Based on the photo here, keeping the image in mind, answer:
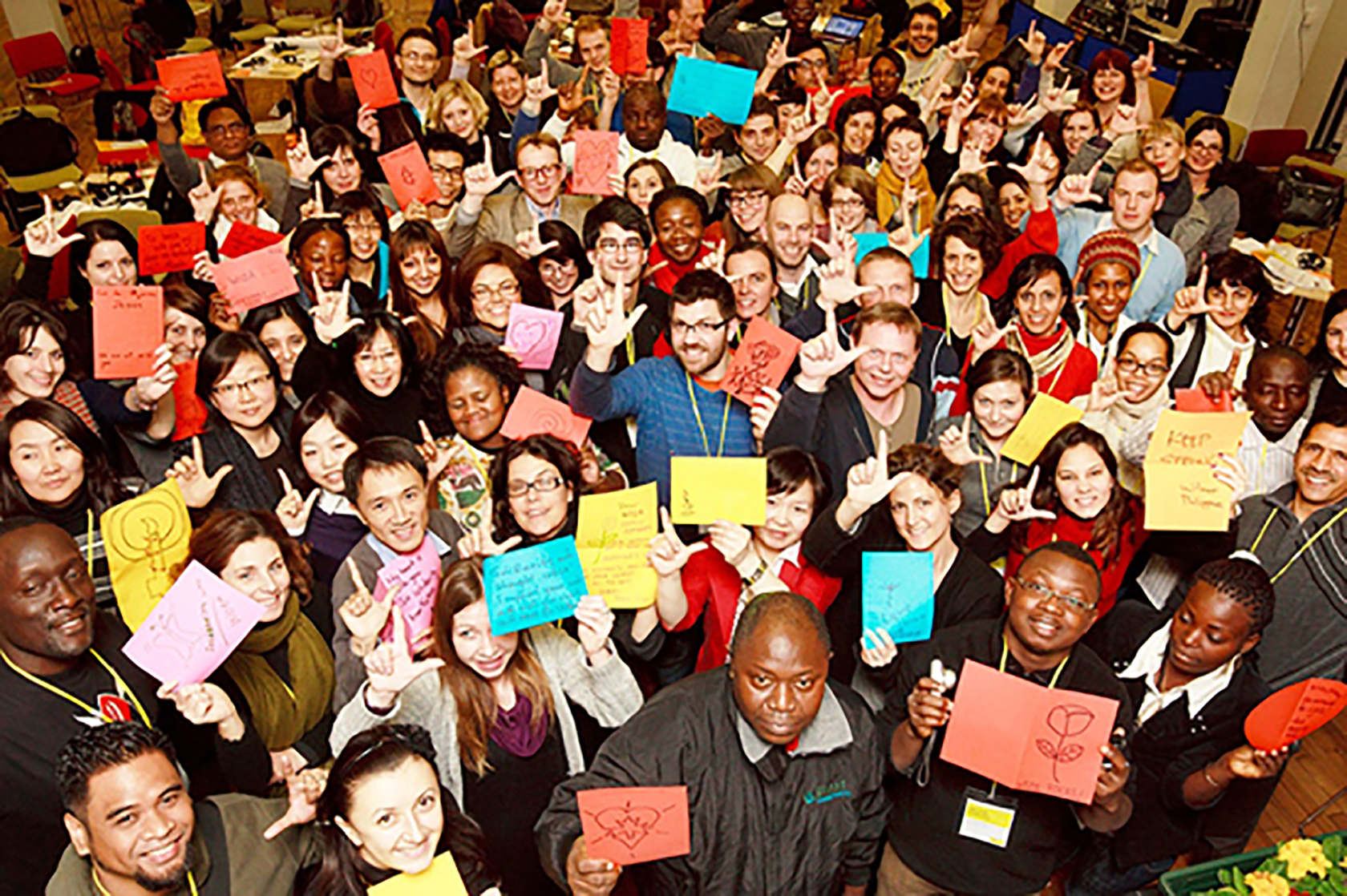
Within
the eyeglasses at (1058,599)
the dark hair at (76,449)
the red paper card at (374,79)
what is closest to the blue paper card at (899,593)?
the eyeglasses at (1058,599)

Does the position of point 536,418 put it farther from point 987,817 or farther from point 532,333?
point 987,817

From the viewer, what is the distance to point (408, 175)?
170 inches

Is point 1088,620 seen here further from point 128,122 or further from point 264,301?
point 128,122

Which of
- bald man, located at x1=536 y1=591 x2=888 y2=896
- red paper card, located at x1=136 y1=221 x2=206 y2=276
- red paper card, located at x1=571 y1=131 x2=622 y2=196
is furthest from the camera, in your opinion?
red paper card, located at x1=571 y1=131 x2=622 y2=196

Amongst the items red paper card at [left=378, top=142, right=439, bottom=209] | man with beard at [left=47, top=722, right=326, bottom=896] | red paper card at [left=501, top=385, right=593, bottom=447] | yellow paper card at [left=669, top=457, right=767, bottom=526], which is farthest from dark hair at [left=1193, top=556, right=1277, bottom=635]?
red paper card at [left=378, top=142, right=439, bottom=209]

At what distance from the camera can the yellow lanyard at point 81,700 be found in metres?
2.17

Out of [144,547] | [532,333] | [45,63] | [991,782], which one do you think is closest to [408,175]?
[532,333]

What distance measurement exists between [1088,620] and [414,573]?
163 cm

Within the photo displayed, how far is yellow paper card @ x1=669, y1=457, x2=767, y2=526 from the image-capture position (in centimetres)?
238

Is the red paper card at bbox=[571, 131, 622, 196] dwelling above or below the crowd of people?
above

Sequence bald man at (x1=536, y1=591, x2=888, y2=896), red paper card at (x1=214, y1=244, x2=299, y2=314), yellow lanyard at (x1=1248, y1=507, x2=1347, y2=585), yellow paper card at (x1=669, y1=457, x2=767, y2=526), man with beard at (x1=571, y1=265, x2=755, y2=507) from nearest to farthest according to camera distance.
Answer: bald man at (x1=536, y1=591, x2=888, y2=896) < yellow paper card at (x1=669, y1=457, x2=767, y2=526) < yellow lanyard at (x1=1248, y1=507, x2=1347, y2=585) < man with beard at (x1=571, y1=265, x2=755, y2=507) < red paper card at (x1=214, y1=244, x2=299, y2=314)

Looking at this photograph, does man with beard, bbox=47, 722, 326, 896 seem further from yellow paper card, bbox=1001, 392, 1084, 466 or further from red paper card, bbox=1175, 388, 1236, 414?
red paper card, bbox=1175, 388, 1236, 414

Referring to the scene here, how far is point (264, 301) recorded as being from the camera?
11.6 feet

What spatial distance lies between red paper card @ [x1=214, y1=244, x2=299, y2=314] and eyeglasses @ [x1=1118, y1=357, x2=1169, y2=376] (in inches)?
115
